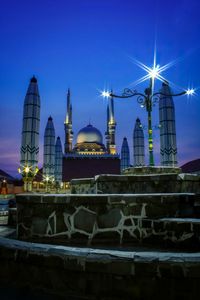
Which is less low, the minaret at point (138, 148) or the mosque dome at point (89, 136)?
the mosque dome at point (89, 136)

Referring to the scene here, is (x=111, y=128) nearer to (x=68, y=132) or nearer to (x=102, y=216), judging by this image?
(x=68, y=132)

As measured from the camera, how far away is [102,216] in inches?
151

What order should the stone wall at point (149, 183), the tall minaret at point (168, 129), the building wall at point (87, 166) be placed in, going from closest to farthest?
the stone wall at point (149, 183) < the tall minaret at point (168, 129) < the building wall at point (87, 166)

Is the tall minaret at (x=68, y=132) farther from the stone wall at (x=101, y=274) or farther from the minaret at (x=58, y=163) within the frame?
the stone wall at (x=101, y=274)

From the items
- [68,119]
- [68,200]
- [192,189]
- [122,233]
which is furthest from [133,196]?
[68,119]

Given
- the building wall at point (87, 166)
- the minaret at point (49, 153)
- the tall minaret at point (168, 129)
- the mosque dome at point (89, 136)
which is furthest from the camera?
the mosque dome at point (89, 136)

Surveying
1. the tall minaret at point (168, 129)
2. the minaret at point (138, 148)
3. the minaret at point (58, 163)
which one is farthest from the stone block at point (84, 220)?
the minaret at point (58, 163)

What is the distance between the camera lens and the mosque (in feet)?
136

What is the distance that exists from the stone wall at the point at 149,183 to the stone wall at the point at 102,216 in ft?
6.81

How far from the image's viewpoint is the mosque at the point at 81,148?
136 ft

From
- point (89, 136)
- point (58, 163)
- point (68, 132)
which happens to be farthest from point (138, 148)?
point (58, 163)

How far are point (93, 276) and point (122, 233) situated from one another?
1178 mm

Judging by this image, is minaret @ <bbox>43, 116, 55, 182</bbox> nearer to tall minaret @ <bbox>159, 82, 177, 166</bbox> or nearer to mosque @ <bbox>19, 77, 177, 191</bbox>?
mosque @ <bbox>19, 77, 177, 191</bbox>

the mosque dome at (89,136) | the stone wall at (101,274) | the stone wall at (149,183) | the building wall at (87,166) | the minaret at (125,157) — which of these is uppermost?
the mosque dome at (89,136)
